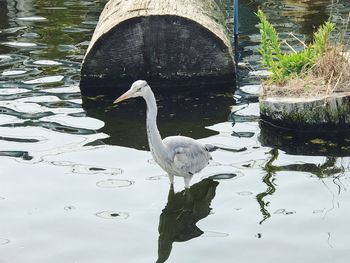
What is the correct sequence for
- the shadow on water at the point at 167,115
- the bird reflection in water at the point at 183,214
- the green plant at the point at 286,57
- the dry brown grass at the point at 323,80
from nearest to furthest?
1. the bird reflection in water at the point at 183,214
2. the dry brown grass at the point at 323,80
3. the shadow on water at the point at 167,115
4. the green plant at the point at 286,57

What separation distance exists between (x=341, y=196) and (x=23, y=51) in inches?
267

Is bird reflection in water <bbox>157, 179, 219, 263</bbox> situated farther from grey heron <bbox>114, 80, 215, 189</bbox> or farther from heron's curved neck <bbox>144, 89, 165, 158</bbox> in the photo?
heron's curved neck <bbox>144, 89, 165, 158</bbox>

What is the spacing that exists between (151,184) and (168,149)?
486mm

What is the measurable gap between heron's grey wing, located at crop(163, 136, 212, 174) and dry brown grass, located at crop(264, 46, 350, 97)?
5.52 feet

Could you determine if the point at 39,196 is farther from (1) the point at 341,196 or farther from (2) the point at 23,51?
(2) the point at 23,51

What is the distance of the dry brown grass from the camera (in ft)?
30.3

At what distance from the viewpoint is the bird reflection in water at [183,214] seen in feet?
23.1

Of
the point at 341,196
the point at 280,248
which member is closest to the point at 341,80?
the point at 341,196

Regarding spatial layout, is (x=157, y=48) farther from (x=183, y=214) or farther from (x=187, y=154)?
(x=183, y=214)

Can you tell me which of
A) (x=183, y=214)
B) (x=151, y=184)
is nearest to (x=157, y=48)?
(x=151, y=184)

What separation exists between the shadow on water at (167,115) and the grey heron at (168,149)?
3.97 ft

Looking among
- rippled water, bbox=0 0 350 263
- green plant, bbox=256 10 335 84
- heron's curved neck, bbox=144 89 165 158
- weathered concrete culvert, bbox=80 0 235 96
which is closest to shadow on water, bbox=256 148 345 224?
rippled water, bbox=0 0 350 263

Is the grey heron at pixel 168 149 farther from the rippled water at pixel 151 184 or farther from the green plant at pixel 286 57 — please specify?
the green plant at pixel 286 57

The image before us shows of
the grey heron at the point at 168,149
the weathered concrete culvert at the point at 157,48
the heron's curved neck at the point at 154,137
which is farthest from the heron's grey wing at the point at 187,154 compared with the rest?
the weathered concrete culvert at the point at 157,48
